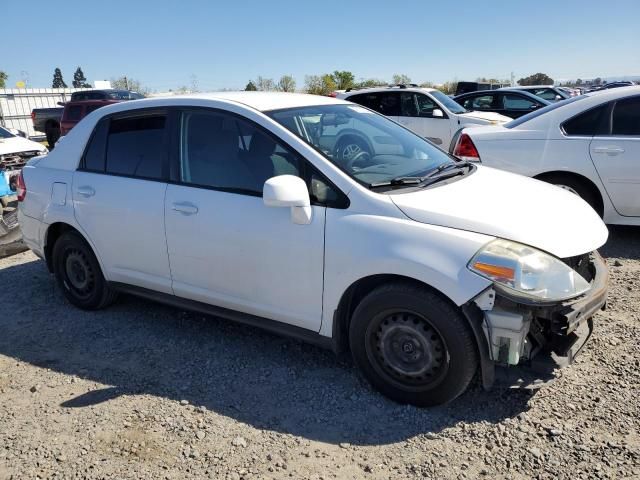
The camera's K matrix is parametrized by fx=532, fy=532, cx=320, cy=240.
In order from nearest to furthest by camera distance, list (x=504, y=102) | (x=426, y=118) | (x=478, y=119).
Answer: (x=478, y=119) → (x=426, y=118) → (x=504, y=102)

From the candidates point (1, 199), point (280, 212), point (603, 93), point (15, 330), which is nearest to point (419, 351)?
point (280, 212)

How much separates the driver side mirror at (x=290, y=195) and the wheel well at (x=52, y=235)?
7.22ft

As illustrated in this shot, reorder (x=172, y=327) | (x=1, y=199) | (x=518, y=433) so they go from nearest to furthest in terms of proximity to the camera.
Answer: (x=518, y=433), (x=172, y=327), (x=1, y=199)

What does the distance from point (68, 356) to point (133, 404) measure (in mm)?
958

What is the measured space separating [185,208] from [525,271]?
2.17 metres

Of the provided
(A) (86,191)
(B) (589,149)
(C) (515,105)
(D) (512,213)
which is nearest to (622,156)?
(B) (589,149)

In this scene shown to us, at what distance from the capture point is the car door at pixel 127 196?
378cm

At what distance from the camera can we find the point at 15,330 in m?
4.30

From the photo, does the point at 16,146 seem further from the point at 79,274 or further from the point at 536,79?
the point at 536,79

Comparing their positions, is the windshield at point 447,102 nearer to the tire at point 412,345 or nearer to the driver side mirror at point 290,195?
the driver side mirror at point 290,195

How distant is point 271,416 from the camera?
301cm

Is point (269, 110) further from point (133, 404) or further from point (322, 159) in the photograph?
point (133, 404)

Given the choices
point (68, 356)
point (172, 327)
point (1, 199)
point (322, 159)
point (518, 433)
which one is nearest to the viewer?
point (518, 433)

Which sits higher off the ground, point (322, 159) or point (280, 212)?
point (322, 159)
